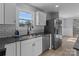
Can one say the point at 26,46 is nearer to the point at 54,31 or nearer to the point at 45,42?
the point at 45,42

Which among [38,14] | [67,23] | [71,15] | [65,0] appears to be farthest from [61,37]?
[65,0]

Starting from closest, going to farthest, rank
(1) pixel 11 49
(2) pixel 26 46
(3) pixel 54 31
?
1. (1) pixel 11 49
2. (2) pixel 26 46
3. (3) pixel 54 31

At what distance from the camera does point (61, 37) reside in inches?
84.1

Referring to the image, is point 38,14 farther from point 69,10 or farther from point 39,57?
point 39,57

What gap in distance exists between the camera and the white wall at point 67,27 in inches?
82.0

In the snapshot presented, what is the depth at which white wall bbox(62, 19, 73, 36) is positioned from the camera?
2.08 metres

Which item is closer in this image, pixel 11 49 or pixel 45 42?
pixel 11 49

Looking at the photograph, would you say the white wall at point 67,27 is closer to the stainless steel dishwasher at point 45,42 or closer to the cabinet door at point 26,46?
the stainless steel dishwasher at point 45,42

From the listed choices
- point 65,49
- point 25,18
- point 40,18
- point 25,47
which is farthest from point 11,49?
point 65,49

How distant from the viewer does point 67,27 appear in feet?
6.98

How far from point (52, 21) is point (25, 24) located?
436 millimetres

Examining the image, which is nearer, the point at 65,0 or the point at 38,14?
the point at 65,0

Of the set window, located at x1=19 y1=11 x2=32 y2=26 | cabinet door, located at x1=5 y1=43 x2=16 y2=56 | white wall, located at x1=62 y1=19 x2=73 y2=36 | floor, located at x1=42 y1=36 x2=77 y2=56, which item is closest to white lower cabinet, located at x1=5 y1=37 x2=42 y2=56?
cabinet door, located at x1=5 y1=43 x2=16 y2=56

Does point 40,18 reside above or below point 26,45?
above
